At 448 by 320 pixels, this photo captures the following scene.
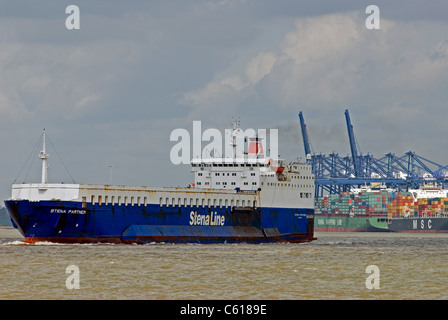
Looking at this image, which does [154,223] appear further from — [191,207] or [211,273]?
[211,273]

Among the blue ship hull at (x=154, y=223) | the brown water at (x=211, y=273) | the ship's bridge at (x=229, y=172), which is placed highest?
the ship's bridge at (x=229, y=172)

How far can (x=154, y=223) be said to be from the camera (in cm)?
7706

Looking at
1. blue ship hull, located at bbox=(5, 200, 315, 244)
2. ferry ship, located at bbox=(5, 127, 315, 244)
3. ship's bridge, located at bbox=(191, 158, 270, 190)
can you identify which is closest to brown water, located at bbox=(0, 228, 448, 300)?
blue ship hull, located at bbox=(5, 200, 315, 244)

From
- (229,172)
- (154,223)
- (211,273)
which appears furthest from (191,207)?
(211,273)

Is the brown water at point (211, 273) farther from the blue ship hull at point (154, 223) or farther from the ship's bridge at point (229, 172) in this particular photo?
the ship's bridge at point (229, 172)

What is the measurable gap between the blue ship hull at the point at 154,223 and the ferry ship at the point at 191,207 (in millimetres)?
67

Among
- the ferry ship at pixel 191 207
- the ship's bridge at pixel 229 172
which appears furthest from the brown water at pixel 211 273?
the ship's bridge at pixel 229 172

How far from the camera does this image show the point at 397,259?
6350 centimetres

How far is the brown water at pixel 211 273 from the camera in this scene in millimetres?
40594

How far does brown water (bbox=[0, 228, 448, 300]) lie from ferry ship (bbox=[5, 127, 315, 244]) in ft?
9.49

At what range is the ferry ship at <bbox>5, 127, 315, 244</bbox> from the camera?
71.6m

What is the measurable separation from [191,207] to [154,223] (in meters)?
4.06
